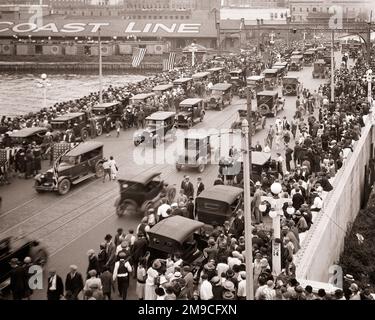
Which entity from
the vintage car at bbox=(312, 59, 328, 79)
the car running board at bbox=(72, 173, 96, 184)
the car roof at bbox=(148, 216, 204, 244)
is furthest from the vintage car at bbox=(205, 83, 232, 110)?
the car roof at bbox=(148, 216, 204, 244)

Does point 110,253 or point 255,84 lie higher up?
point 255,84

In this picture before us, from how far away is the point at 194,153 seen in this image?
77.5 feet

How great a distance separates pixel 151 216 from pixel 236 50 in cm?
7667

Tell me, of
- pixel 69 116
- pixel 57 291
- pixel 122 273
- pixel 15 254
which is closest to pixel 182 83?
pixel 69 116

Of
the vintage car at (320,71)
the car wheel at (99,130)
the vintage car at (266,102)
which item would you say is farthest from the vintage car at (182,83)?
the vintage car at (320,71)

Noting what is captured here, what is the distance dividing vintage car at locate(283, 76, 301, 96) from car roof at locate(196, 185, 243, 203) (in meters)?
26.4

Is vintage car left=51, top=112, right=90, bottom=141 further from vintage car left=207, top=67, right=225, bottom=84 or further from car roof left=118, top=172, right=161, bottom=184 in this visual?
vintage car left=207, top=67, right=225, bottom=84

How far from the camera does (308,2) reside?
13338 centimetres

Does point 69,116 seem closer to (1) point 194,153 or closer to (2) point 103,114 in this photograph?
(2) point 103,114

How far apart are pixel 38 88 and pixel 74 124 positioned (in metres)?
45.8

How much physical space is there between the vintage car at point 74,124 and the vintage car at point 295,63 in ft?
117

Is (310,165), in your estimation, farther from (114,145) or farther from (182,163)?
(114,145)

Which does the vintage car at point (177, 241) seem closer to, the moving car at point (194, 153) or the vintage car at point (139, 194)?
the vintage car at point (139, 194)
